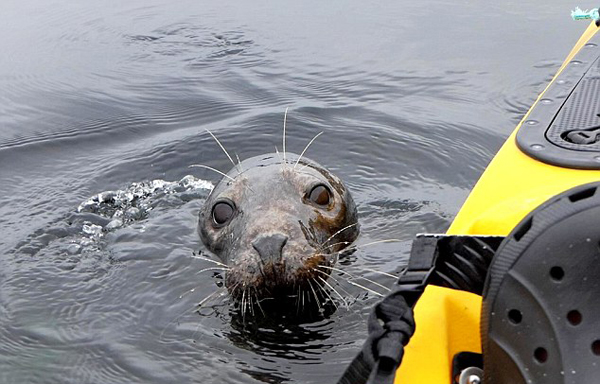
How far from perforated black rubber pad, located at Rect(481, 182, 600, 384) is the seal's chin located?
1876 millimetres

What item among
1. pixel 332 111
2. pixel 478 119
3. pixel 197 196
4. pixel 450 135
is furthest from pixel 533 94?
pixel 197 196

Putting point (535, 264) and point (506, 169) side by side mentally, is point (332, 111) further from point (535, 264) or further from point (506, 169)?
point (535, 264)

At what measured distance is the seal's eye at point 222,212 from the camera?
4.39 meters

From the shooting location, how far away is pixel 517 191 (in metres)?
2.82

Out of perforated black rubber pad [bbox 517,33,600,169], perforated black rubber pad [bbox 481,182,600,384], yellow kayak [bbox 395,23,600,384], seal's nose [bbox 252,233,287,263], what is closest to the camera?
perforated black rubber pad [bbox 481,182,600,384]

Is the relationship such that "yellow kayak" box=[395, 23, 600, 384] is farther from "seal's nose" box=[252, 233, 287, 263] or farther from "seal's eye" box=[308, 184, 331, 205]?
"seal's eye" box=[308, 184, 331, 205]

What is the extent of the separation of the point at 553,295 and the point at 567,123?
1533 millimetres

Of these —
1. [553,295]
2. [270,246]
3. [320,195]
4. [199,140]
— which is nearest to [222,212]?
[320,195]

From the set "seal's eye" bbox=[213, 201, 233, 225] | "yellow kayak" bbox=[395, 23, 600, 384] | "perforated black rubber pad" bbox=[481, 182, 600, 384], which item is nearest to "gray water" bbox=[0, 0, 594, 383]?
"seal's eye" bbox=[213, 201, 233, 225]

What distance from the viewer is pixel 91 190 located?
18.7ft

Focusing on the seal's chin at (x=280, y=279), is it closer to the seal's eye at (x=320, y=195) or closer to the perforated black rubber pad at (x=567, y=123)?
the seal's eye at (x=320, y=195)

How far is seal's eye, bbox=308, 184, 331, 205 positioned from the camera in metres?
4.38

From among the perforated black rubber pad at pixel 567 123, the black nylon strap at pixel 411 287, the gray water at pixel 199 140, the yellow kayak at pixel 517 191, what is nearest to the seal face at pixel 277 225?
the gray water at pixel 199 140

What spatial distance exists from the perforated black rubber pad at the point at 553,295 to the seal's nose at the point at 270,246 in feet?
6.13
